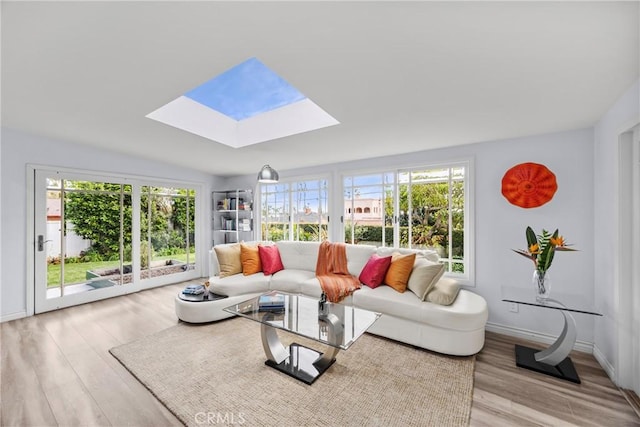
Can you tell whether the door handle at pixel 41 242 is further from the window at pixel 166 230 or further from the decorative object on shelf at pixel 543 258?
the decorative object on shelf at pixel 543 258

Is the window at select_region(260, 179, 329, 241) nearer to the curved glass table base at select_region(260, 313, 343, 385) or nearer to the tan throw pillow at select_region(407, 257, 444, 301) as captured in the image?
the tan throw pillow at select_region(407, 257, 444, 301)

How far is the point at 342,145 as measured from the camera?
3330mm

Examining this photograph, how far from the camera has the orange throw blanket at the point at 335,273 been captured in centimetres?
303

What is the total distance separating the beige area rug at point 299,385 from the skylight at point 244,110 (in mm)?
2353

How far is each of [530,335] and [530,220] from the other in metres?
1.25

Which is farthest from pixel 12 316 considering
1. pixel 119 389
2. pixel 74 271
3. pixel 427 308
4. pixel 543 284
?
pixel 543 284

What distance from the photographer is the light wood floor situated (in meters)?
1.67

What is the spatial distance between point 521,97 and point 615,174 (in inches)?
39.1

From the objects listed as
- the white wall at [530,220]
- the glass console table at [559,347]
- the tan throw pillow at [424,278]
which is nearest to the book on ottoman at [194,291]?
the tan throw pillow at [424,278]

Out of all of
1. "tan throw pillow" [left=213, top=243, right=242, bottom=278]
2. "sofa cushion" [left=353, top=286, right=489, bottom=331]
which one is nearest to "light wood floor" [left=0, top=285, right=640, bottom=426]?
"sofa cushion" [left=353, top=286, right=489, bottom=331]

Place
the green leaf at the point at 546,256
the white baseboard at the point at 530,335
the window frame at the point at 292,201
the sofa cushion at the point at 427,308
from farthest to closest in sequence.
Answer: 1. the window frame at the point at 292,201
2. the white baseboard at the point at 530,335
3. the sofa cushion at the point at 427,308
4. the green leaf at the point at 546,256

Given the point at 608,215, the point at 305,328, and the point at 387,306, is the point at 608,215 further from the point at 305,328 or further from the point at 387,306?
the point at 305,328

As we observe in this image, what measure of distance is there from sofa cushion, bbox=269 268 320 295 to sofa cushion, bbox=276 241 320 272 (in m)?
0.24

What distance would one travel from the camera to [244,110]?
3.24 meters
